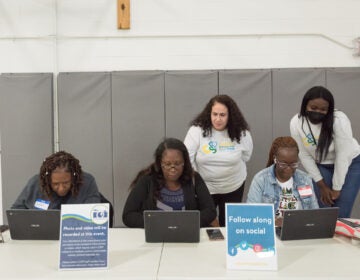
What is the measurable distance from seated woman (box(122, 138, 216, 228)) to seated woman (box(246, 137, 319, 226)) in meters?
0.30

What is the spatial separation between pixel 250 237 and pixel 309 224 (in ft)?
1.35

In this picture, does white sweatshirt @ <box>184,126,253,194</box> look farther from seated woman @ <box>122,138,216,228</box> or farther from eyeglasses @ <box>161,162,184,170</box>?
eyeglasses @ <box>161,162,184,170</box>

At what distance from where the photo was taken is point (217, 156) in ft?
8.54

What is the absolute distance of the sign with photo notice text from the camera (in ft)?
4.57

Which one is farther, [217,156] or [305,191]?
[217,156]

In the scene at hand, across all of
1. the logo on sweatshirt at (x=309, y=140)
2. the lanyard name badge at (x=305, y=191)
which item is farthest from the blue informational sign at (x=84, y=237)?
the logo on sweatshirt at (x=309, y=140)

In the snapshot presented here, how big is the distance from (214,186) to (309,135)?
2.56ft

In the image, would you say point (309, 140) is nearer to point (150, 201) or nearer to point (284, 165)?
point (284, 165)

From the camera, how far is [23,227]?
5.65 feet

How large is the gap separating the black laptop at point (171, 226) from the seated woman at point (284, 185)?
55 centimetres

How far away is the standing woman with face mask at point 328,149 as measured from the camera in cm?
243

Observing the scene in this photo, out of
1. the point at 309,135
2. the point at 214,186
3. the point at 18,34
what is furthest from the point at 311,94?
the point at 18,34

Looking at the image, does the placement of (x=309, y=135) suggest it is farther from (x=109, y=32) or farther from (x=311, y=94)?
(x=109, y=32)

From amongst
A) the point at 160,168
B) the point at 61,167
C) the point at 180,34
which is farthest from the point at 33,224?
the point at 180,34
